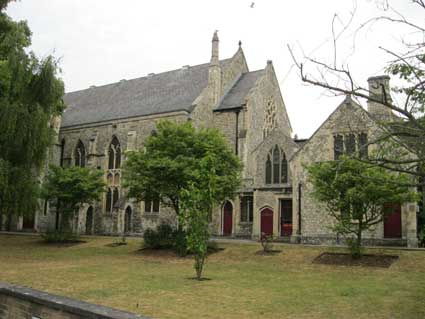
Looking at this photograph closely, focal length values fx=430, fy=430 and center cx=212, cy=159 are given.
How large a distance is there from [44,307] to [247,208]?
77.3ft

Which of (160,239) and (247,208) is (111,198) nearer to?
(247,208)

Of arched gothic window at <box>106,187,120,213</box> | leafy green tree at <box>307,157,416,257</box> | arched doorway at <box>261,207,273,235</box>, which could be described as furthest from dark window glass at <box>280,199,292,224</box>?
arched gothic window at <box>106,187,120,213</box>

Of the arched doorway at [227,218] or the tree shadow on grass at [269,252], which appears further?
the arched doorway at [227,218]

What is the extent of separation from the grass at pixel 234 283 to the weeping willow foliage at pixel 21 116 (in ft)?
11.0

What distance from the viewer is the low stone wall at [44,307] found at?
6.38m

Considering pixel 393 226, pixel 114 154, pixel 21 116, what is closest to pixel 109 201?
pixel 114 154

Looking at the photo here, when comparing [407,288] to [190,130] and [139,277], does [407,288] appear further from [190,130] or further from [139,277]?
[190,130]

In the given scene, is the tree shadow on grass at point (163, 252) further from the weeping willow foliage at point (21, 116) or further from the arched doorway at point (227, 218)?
the arched doorway at point (227, 218)

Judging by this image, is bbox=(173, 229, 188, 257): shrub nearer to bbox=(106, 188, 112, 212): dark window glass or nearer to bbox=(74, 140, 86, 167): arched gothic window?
bbox=(106, 188, 112, 212): dark window glass

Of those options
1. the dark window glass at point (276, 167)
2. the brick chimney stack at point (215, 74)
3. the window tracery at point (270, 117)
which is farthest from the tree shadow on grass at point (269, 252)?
the brick chimney stack at point (215, 74)

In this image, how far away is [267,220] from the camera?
28.4 metres

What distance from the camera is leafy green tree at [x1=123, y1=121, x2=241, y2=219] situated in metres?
22.2

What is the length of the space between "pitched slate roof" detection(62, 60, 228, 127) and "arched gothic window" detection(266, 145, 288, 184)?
7508 mm

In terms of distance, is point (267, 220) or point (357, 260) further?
point (267, 220)
